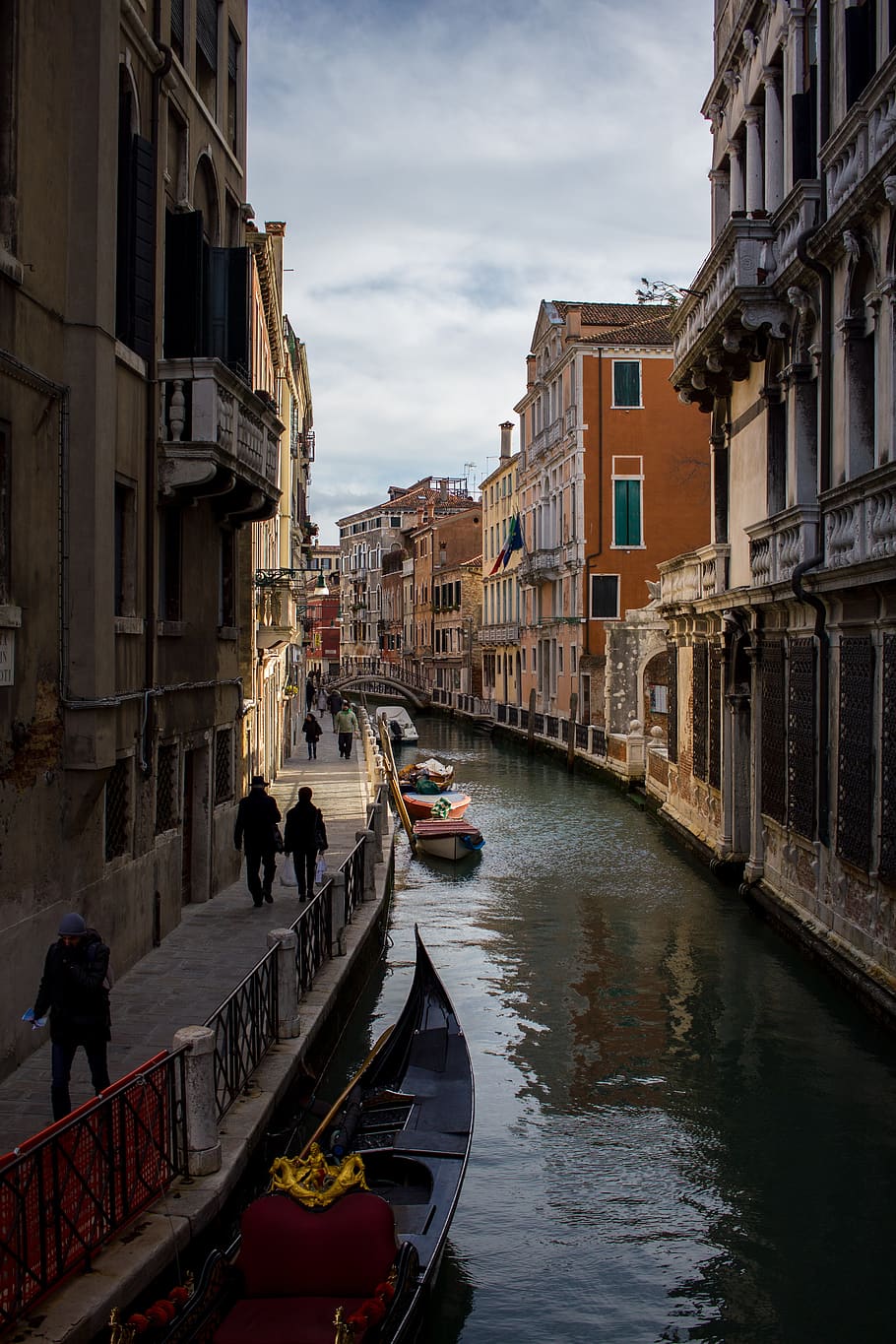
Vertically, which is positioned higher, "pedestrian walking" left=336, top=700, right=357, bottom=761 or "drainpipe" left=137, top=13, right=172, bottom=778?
"drainpipe" left=137, top=13, right=172, bottom=778

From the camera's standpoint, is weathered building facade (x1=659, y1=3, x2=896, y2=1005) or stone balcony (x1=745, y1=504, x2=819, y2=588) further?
stone balcony (x1=745, y1=504, x2=819, y2=588)

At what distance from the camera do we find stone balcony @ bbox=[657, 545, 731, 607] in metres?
16.8

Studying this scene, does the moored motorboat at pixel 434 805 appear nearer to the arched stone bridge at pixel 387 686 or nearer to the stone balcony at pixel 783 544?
the stone balcony at pixel 783 544

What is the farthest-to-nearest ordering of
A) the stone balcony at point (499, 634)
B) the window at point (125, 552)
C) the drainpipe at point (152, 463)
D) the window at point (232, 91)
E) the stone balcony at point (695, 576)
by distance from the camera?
the stone balcony at point (499, 634) → the stone balcony at point (695, 576) → the window at point (232, 91) → the drainpipe at point (152, 463) → the window at point (125, 552)

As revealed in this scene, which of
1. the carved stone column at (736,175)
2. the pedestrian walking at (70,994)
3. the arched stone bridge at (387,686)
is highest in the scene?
the carved stone column at (736,175)

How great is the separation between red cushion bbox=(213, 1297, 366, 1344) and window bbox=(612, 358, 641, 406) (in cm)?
3212

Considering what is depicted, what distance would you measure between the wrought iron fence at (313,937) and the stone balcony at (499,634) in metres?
35.9

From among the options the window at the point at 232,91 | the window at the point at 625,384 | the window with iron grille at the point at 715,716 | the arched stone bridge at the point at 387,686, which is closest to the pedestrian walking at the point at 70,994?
the window at the point at 232,91

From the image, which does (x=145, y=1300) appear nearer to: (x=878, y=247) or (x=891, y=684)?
(x=891, y=684)

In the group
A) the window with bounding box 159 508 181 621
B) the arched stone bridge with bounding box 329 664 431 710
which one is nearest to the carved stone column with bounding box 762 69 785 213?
the window with bounding box 159 508 181 621

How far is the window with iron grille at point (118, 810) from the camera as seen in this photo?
368 inches

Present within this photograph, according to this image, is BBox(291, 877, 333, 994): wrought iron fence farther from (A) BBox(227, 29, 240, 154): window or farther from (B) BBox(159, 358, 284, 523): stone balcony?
(A) BBox(227, 29, 240, 154): window

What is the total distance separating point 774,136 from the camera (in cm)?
1447

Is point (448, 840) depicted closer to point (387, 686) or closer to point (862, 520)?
point (862, 520)
